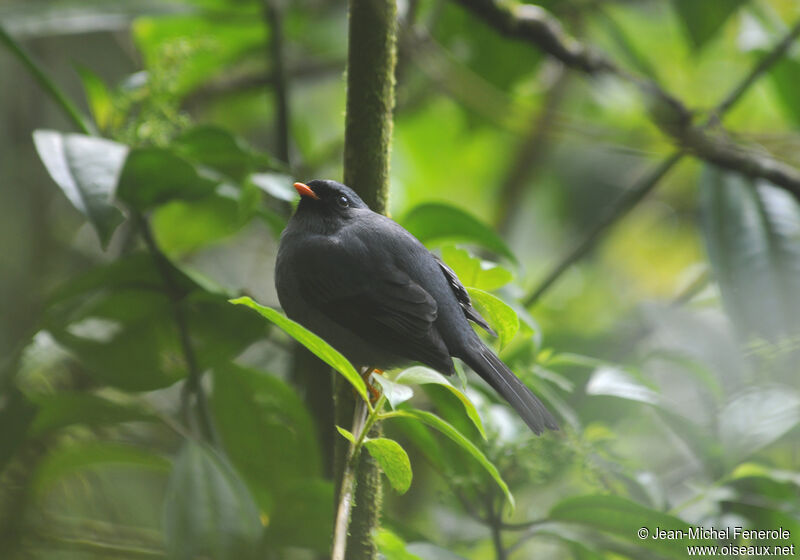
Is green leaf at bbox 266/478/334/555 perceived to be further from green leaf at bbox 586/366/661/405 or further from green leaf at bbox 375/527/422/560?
green leaf at bbox 586/366/661/405

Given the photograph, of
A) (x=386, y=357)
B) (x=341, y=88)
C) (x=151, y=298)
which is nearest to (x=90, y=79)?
(x=151, y=298)

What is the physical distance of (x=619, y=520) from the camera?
1.52 metres

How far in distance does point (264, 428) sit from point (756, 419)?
117 centimetres

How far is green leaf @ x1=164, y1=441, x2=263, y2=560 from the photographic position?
153 cm

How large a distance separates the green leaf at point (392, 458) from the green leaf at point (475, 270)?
0.47m

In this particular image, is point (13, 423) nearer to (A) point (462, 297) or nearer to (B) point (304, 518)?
(B) point (304, 518)

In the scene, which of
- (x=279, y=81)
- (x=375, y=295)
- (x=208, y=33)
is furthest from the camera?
(x=208, y=33)

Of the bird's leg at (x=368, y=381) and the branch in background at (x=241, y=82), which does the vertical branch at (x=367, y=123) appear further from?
the branch in background at (x=241, y=82)

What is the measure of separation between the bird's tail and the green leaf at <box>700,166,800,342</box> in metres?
0.58

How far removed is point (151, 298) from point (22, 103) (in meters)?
2.30

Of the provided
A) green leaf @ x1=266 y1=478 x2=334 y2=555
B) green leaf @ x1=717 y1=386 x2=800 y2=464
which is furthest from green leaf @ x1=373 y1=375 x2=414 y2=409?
green leaf @ x1=717 y1=386 x2=800 y2=464

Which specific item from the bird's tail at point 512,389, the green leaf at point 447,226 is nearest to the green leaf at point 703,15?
the green leaf at point 447,226

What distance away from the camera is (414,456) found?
260 cm

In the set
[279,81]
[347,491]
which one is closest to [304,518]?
[347,491]
